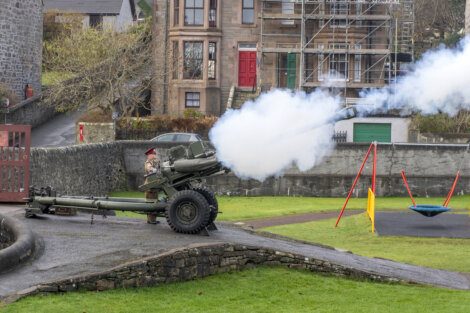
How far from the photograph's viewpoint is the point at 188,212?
839 inches

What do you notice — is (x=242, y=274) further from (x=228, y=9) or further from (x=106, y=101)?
(x=228, y=9)

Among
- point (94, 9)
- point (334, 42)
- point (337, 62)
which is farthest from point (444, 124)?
point (94, 9)

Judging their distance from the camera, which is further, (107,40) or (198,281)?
(107,40)

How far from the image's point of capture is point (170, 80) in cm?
5797

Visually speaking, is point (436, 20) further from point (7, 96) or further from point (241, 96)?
point (7, 96)

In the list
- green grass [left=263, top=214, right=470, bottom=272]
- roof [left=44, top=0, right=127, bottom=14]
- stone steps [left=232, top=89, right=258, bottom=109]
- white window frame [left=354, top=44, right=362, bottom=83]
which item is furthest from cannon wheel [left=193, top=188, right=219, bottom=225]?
roof [left=44, top=0, right=127, bottom=14]

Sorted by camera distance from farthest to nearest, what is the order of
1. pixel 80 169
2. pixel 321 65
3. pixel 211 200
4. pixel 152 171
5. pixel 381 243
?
pixel 321 65, pixel 80 169, pixel 381 243, pixel 152 171, pixel 211 200

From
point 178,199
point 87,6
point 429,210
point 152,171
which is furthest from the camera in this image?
point 87,6

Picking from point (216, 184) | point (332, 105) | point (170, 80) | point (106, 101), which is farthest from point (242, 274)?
point (170, 80)

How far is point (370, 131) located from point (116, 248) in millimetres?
37511

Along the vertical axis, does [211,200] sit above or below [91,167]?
below

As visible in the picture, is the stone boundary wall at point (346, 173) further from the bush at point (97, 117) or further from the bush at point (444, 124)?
the bush at point (444, 124)

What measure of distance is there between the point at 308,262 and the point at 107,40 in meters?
37.8

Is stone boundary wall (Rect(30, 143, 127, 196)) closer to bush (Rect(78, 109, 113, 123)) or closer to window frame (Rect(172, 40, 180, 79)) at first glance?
bush (Rect(78, 109, 113, 123))
